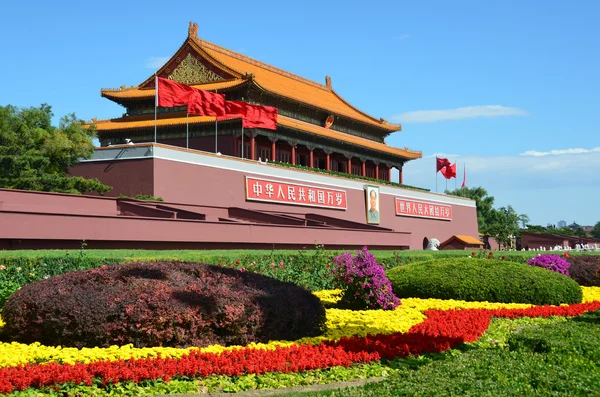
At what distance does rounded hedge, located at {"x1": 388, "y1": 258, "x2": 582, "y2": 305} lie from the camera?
46.6 feet

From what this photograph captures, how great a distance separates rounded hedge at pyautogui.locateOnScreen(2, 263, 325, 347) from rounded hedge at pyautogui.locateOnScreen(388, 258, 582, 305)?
5248 mm

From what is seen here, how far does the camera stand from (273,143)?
36000 mm

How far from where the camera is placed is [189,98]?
96.5ft

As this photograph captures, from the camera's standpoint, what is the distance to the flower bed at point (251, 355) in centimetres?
664

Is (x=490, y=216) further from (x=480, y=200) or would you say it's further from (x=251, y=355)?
(x=251, y=355)

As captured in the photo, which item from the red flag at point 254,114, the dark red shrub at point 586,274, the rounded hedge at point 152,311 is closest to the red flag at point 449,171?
the red flag at point 254,114

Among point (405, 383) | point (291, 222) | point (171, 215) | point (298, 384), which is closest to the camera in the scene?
point (405, 383)

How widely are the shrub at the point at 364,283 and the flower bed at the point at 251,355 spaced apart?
86cm

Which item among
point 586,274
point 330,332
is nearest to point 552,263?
point 586,274

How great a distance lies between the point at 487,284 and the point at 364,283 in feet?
11.3

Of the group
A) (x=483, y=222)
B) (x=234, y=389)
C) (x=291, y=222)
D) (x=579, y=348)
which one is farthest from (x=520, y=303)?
(x=483, y=222)

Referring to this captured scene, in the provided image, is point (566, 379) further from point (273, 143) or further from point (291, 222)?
point (273, 143)

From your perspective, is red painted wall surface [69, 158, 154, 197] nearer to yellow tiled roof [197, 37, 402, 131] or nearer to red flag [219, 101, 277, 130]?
red flag [219, 101, 277, 130]

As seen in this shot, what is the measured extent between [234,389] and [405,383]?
1.64m
